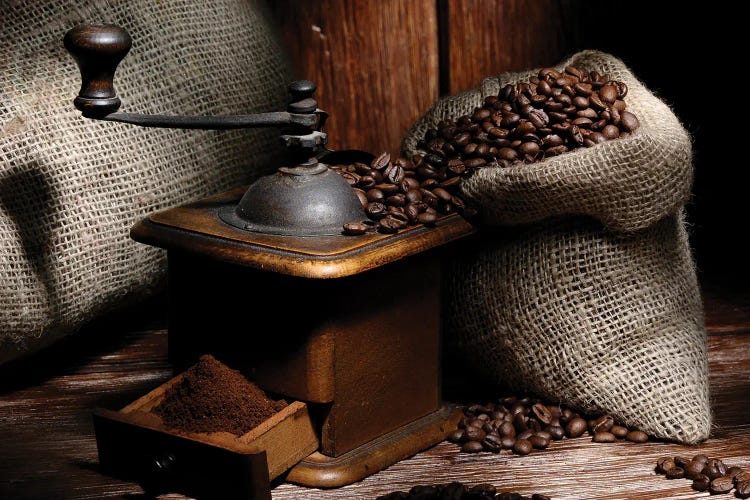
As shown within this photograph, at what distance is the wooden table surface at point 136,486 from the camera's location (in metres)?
1.87

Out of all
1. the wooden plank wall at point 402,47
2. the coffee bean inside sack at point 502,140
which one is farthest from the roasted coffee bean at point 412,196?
the wooden plank wall at point 402,47

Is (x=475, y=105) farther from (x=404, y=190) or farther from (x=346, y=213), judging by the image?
(x=346, y=213)

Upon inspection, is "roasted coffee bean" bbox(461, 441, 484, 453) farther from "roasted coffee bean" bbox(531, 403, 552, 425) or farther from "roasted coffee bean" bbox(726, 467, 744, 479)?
"roasted coffee bean" bbox(726, 467, 744, 479)

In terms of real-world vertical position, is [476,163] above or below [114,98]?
below

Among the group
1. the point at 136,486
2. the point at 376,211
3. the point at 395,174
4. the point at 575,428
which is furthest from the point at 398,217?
the point at 136,486

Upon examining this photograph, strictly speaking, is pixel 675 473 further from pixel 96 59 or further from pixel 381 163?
pixel 96 59

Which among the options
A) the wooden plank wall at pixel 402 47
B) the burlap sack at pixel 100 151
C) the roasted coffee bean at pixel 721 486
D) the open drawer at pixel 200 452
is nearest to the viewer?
the open drawer at pixel 200 452

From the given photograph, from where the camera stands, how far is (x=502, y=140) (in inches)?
83.2

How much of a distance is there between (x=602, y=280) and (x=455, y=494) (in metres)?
0.54

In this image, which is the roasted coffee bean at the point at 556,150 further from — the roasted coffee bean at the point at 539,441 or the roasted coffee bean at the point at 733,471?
the roasted coffee bean at the point at 733,471

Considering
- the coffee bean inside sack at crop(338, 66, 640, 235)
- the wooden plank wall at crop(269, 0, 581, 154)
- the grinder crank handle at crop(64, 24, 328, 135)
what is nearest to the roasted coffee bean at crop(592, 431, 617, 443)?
the coffee bean inside sack at crop(338, 66, 640, 235)

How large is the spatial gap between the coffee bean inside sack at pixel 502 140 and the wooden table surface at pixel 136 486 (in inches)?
17.6

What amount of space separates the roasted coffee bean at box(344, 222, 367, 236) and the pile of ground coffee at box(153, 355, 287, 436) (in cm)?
A: 31

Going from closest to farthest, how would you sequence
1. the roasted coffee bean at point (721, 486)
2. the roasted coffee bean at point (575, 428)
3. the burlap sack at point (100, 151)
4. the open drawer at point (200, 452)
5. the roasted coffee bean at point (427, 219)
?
the open drawer at point (200, 452) < the roasted coffee bean at point (721, 486) < the roasted coffee bean at point (427, 219) < the roasted coffee bean at point (575, 428) < the burlap sack at point (100, 151)
